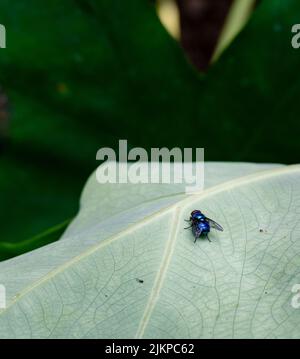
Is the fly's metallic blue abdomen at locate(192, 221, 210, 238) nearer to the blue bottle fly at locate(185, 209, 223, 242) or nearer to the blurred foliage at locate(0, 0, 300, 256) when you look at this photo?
the blue bottle fly at locate(185, 209, 223, 242)

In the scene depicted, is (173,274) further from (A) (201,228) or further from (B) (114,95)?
(B) (114,95)

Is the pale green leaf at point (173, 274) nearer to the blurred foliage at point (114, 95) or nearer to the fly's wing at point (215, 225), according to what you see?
the fly's wing at point (215, 225)

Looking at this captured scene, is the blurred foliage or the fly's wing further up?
the blurred foliage

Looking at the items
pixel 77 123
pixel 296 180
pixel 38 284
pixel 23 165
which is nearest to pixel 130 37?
pixel 77 123

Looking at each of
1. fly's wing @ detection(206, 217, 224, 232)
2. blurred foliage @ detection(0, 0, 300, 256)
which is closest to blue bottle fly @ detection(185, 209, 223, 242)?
fly's wing @ detection(206, 217, 224, 232)

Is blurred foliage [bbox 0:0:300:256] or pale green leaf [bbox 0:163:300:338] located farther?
blurred foliage [bbox 0:0:300:256]

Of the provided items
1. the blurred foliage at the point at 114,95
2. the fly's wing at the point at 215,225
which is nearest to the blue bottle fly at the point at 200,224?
the fly's wing at the point at 215,225

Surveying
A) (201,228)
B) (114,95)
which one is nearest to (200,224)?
(201,228)
